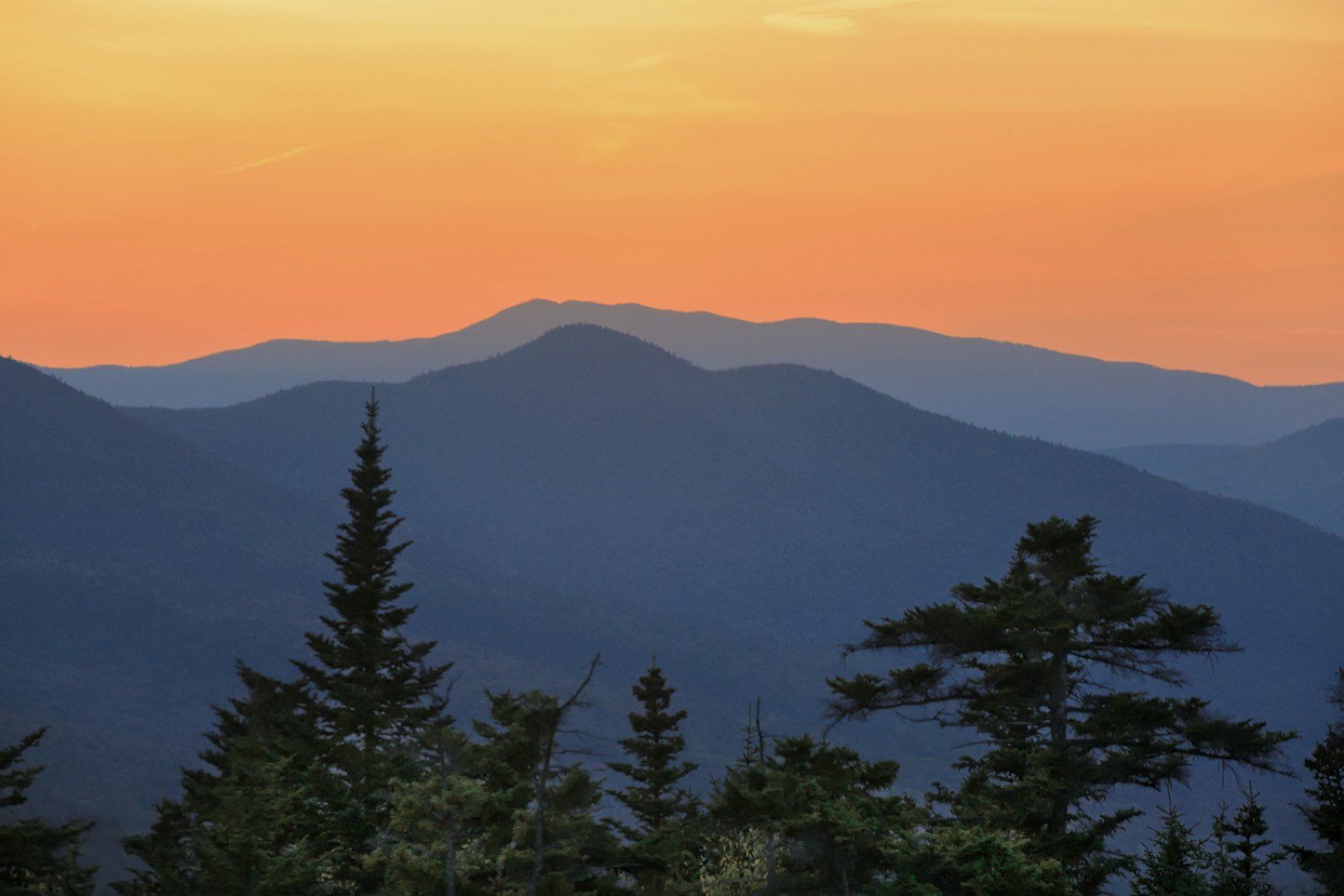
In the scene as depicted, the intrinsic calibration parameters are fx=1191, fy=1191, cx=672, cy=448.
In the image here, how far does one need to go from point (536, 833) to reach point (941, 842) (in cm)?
713

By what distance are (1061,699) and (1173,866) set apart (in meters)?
4.19

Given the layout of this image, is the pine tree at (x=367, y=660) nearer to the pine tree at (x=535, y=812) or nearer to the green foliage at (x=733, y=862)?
the green foliage at (x=733, y=862)

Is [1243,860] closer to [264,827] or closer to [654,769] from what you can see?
[654,769]

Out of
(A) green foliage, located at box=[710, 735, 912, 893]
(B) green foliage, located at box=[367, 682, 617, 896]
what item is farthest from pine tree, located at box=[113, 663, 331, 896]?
(A) green foliage, located at box=[710, 735, 912, 893]

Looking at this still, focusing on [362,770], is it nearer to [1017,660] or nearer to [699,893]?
[699,893]

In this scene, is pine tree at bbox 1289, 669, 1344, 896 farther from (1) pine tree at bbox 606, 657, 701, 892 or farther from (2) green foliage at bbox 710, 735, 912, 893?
(1) pine tree at bbox 606, 657, 701, 892

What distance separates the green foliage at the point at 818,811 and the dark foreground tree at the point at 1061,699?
1465mm

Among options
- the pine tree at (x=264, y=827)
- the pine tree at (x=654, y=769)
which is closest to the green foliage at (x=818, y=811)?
the pine tree at (x=654, y=769)

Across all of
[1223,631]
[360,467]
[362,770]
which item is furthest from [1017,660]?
[360,467]

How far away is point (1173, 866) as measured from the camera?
2491cm

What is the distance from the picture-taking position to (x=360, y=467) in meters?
39.5

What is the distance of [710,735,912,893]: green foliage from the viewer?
22.1 m

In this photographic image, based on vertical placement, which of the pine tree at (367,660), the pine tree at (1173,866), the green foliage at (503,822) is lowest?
the pine tree at (1173,866)

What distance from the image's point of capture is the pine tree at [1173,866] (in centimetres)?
2412
